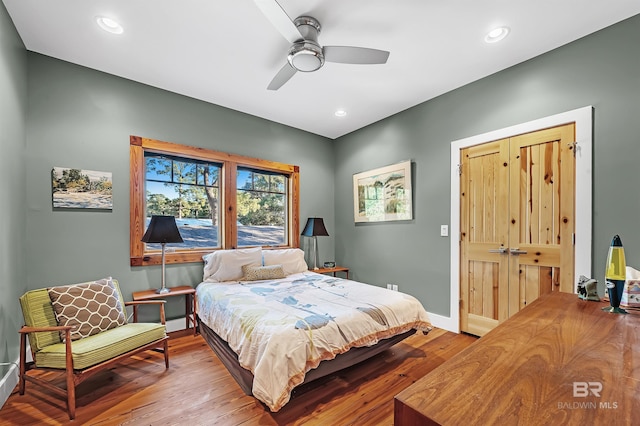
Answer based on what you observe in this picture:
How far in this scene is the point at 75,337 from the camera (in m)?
2.17

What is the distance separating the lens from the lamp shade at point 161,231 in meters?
2.89

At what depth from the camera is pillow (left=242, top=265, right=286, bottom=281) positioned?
341 cm

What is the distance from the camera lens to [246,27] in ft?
7.52

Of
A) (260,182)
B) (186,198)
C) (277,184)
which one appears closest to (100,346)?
(186,198)

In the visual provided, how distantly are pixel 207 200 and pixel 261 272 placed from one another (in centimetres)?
123

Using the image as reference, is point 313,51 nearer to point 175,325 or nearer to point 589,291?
point 589,291

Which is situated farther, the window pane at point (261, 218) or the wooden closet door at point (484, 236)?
the window pane at point (261, 218)

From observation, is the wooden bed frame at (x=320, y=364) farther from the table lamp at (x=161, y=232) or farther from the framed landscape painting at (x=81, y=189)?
the framed landscape painting at (x=81, y=189)

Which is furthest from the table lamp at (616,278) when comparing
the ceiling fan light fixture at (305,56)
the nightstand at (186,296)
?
the nightstand at (186,296)

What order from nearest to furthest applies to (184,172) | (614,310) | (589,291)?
(614,310) < (589,291) < (184,172)

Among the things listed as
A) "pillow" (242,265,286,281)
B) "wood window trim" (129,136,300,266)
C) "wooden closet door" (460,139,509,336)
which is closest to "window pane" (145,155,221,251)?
"wood window trim" (129,136,300,266)

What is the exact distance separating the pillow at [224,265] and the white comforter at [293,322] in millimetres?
193

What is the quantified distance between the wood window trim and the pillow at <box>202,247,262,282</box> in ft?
0.77

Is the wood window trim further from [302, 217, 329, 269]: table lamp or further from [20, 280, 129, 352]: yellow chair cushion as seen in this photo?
[20, 280, 129, 352]: yellow chair cushion
